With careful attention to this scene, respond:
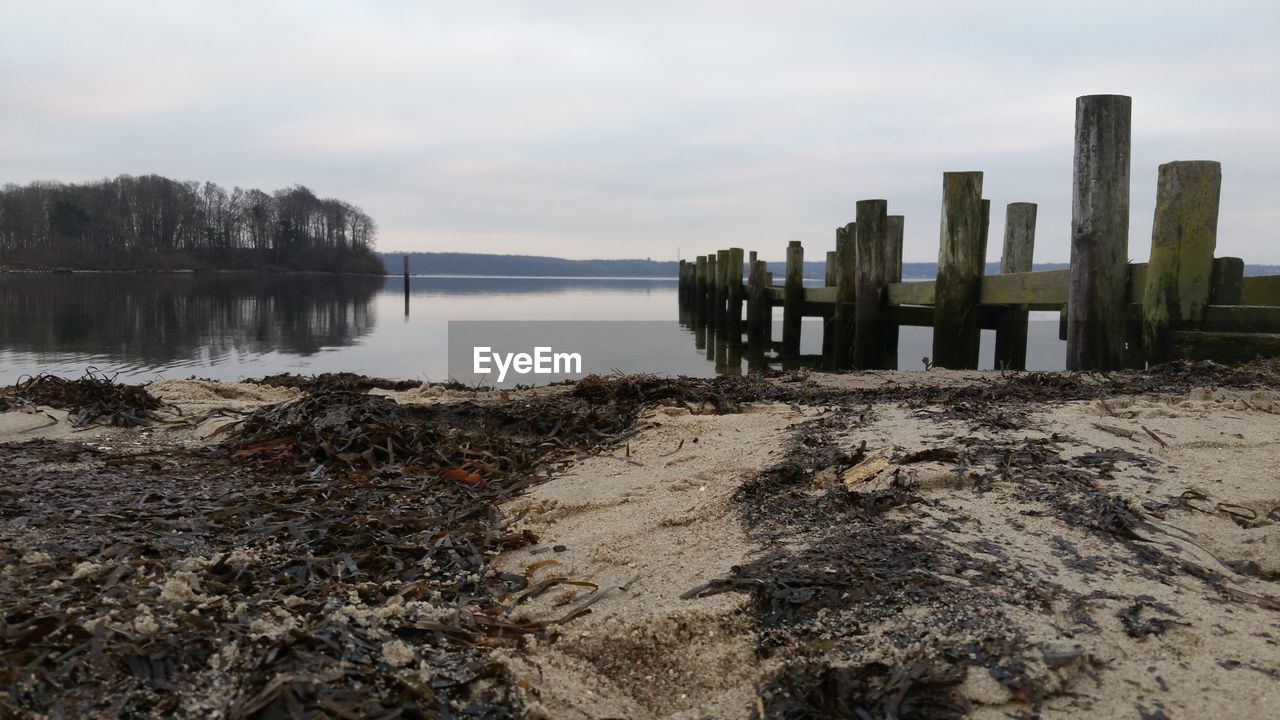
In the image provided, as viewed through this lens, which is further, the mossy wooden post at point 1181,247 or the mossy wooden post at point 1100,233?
the mossy wooden post at point 1100,233

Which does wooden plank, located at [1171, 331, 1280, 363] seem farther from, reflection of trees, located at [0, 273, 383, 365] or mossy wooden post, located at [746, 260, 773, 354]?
reflection of trees, located at [0, 273, 383, 365]

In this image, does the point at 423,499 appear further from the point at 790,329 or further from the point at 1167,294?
the point at 790,329

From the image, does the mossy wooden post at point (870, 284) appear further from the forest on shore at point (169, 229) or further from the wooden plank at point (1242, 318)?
the forest on shore at point (169, 229)

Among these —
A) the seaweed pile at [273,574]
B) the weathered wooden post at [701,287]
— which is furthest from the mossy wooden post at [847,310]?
the weathered wooden post at [701,287]

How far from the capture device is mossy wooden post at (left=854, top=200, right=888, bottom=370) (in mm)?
9648

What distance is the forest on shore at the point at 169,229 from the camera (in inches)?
2554

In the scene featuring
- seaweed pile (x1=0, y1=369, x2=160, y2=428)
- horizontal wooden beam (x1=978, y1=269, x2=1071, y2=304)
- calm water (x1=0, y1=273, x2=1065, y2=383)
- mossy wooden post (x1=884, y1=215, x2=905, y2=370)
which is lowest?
calm water (x1=0, y1=273, x2=1065, y2=383)

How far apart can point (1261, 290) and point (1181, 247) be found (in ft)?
3.68

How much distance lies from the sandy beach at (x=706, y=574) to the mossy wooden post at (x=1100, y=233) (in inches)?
86.5

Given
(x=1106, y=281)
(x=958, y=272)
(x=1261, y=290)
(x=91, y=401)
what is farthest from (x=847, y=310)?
(x=91, y=401)

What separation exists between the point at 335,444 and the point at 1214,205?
617 centimetres

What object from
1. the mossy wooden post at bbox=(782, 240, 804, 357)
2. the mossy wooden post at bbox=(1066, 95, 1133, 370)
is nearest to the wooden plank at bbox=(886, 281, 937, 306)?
the mossy wooden post at bbox=(1066, 95, 1133, 370)

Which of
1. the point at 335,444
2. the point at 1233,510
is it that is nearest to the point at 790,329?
the point at 335,444

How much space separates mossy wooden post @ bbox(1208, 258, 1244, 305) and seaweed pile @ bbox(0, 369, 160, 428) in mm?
7586
